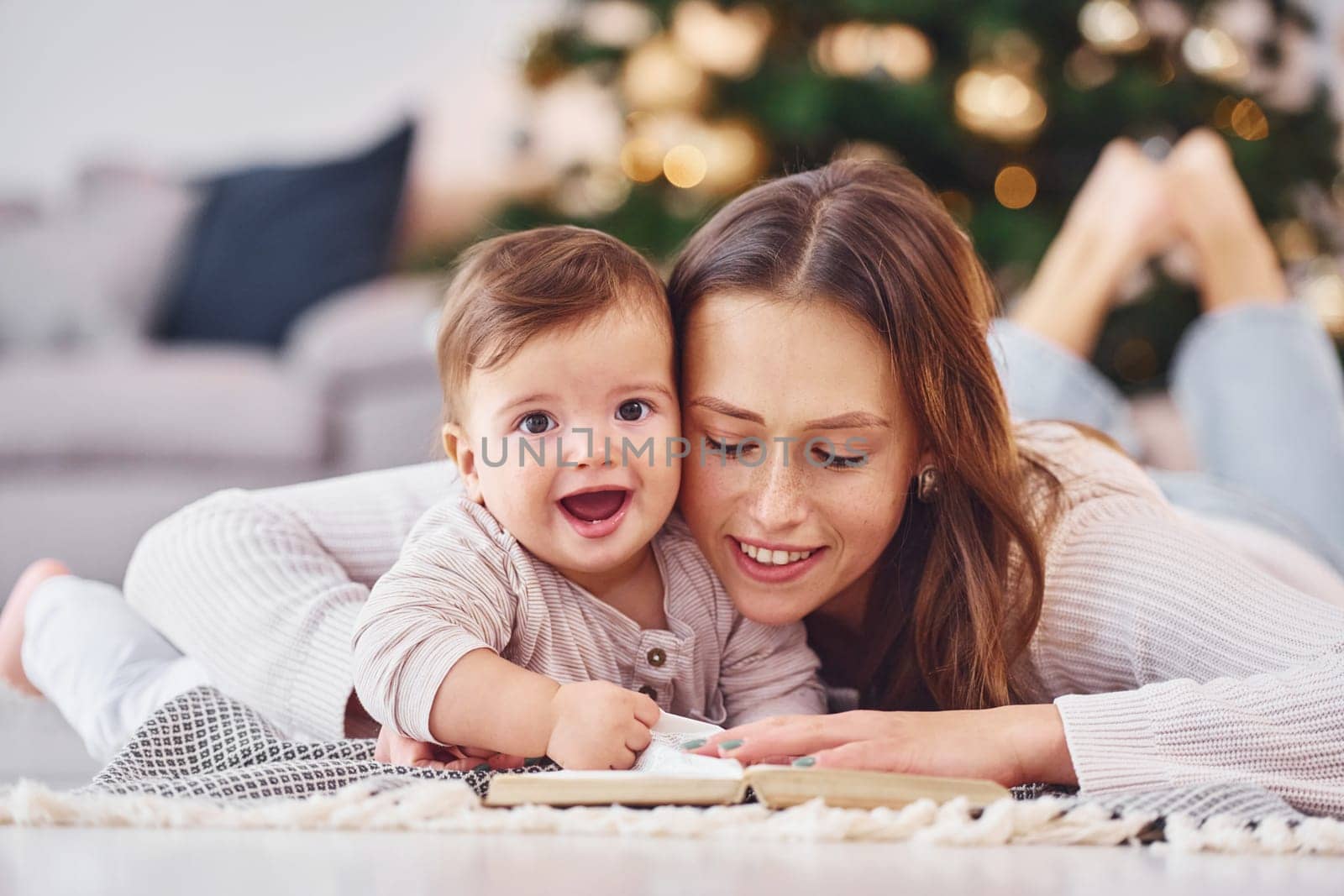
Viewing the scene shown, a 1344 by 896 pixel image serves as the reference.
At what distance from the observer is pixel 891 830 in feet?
2.50

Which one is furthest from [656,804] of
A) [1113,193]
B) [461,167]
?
[461,167]

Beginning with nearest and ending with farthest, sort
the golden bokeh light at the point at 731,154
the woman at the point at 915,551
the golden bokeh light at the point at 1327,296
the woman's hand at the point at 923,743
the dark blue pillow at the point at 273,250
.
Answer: the woman's hand at the point at 923,743, the woman at the point at 915,551, the golden bokeh light at the point at 731,154, the golden bokeh light at the point at 1327,296, the dark blue pillow at the point at 273,250

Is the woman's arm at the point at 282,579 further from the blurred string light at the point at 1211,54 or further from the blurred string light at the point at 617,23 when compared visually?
the blurred string light at the point at 1211,54

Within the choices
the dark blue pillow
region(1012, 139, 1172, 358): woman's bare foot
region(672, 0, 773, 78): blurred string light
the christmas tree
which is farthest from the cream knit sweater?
the dark blue pillow

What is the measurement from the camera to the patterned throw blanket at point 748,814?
765 millimetres

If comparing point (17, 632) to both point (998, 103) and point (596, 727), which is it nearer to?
point (596, 727)

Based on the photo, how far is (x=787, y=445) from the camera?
106 cm

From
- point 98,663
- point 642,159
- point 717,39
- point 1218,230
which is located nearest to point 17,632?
point 98,663

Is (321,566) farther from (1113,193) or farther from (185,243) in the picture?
(185,243)

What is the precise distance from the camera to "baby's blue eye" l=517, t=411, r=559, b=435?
1.02 meters

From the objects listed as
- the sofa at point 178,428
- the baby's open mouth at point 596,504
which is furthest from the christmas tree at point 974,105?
the baby's open mouth at point 596,504

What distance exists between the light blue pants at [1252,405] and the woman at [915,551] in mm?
635

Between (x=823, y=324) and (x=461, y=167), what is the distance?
2.70 meters

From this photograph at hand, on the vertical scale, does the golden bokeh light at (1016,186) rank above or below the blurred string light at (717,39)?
below
